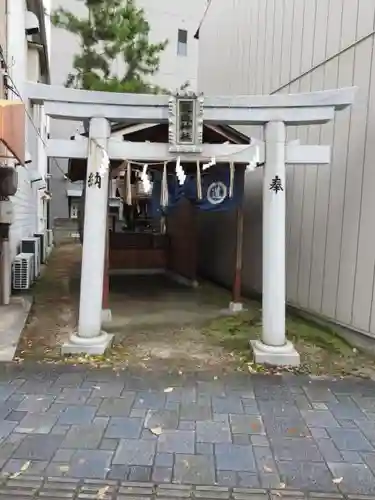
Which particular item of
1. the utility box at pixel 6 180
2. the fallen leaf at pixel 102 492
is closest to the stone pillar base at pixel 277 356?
the fallen leaf at pixel 102 492

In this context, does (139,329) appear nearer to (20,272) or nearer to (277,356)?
(277,356)

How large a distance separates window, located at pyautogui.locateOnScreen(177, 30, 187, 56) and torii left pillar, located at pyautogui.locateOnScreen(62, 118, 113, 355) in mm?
25928

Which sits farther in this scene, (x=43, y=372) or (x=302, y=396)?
(x=43, y=372)

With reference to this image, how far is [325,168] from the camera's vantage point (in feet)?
26.2

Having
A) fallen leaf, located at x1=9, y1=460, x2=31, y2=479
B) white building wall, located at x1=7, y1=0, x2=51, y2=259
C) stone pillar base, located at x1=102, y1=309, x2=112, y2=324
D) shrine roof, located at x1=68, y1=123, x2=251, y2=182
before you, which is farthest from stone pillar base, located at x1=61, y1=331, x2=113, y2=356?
white building wall, located at x1=7, y1=0, x2=51, y2=259

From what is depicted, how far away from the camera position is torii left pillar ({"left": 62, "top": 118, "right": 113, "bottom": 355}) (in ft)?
21.2

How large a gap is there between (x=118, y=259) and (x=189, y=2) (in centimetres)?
2259

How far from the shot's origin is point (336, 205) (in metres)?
7.64

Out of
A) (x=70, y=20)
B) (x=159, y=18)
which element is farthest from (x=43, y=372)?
(x=159, y=18)

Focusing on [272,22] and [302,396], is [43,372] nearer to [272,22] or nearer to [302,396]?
[302,396]

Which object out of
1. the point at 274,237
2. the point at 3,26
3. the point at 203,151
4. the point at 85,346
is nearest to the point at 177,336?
the point at 85,346

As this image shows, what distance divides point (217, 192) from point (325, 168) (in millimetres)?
2005

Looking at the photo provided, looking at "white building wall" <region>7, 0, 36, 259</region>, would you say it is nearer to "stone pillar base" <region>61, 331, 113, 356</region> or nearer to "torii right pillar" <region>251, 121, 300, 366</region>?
"stone pillar base" <region>61, 331, 113, 356</region>

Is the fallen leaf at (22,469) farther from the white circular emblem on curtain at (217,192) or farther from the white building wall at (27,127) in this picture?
the white building wall at (27,127)
